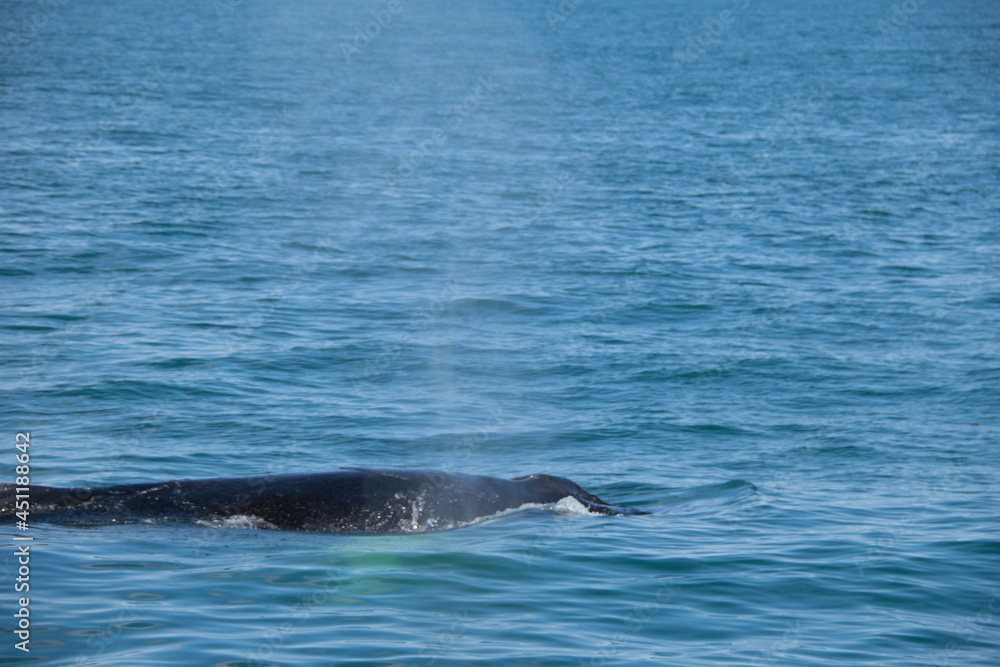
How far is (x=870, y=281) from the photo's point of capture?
2600 centimetres

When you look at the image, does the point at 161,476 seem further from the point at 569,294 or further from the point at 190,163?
the point at 190,163

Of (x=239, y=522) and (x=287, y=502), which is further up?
(x=287, y=502)

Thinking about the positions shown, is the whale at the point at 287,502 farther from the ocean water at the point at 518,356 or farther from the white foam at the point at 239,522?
the ocean water at the point at 518,356

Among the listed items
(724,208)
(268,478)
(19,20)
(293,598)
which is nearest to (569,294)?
(724,208)

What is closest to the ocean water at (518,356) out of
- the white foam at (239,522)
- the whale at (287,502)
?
the white foam at (239,522)

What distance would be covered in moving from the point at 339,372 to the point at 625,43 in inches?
2678

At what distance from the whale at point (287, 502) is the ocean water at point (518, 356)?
0.21m

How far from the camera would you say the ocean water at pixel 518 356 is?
9.20 metres

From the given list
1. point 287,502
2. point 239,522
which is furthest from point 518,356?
point 239,522

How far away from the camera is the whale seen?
10.4 meters

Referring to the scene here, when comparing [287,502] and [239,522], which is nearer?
[239,522]

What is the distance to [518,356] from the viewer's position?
2061 cm

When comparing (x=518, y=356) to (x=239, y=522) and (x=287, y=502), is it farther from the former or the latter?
(x=239, y=522)

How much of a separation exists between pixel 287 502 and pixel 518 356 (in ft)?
33.8
